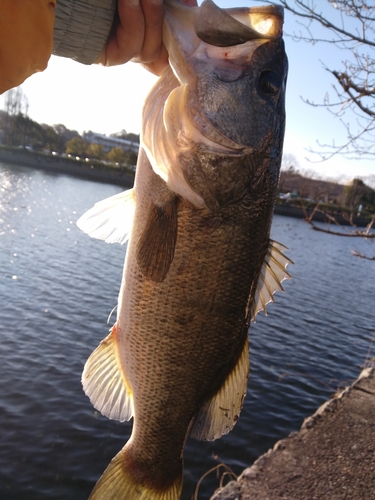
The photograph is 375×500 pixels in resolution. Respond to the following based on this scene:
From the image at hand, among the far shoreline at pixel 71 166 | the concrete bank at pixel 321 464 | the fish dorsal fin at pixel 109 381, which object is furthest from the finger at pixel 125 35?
the far shoreline at pixel 71 166

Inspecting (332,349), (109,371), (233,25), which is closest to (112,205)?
(109,371)

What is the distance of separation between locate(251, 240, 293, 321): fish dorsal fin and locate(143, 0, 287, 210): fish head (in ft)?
1.34

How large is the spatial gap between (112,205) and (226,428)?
1.38 m

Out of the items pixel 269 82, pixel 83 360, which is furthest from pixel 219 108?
pixel 83 360

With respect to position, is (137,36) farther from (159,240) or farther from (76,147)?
(76,147)

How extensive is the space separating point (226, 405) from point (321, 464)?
301cm

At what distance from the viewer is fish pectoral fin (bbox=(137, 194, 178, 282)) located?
2.10 m

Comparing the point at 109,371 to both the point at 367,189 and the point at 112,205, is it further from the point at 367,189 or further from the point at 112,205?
the point at 367,189

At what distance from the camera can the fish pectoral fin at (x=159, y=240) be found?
82.8 inches

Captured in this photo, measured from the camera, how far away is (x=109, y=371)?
246 cm

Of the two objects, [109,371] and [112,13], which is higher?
[112,13]

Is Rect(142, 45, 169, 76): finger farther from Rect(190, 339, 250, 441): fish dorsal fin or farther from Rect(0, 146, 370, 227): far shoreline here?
Rect(0, 146, 370, 227): far shoreline

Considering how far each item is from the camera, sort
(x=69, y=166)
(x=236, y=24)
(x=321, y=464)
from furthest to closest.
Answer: (x=69, y=166) < (x=321, y=464) < (x=236, y=24)

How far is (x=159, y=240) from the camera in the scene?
2.11 m
